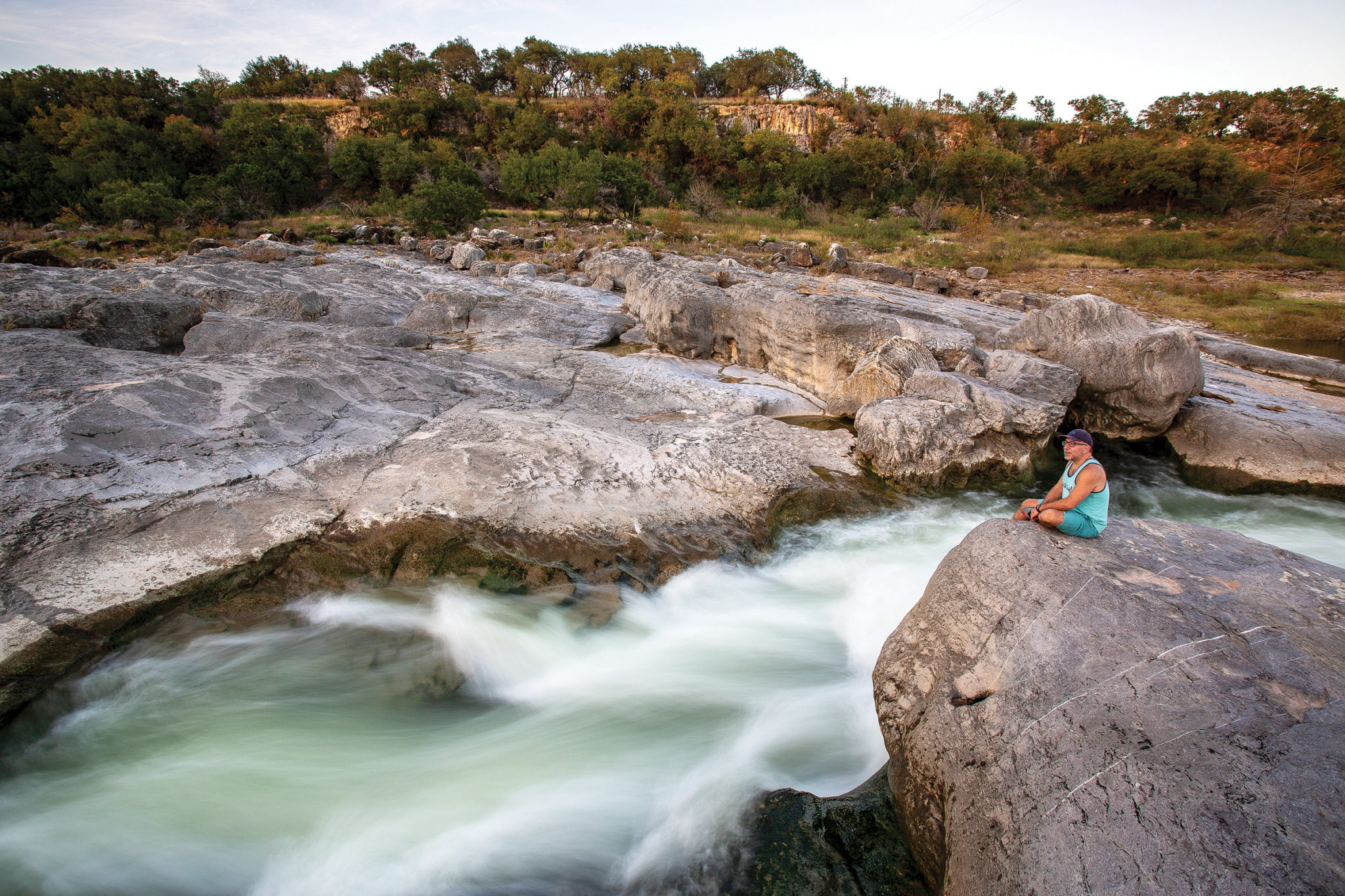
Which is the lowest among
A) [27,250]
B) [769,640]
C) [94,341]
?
[769,640]

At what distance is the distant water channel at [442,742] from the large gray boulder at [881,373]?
353 centimetres

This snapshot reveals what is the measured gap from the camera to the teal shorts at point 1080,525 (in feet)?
11.6

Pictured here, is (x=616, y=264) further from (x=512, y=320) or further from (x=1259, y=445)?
(x=1259, y=445)

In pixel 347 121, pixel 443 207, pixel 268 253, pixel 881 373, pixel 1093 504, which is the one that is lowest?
pixel 881 373

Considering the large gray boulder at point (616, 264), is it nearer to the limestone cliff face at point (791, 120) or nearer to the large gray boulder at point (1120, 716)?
the large gray boulder at point (1120, 716)

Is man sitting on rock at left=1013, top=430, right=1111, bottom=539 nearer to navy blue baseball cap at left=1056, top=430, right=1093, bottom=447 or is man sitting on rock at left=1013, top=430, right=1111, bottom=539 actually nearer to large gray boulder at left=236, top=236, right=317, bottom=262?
navy blue baseball cap at left=1056, top=430, right=1093, bottom=447

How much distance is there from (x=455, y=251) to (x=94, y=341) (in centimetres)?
1028

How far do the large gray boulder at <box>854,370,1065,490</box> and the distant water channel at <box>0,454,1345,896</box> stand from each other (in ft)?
6.53

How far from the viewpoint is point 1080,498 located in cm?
346

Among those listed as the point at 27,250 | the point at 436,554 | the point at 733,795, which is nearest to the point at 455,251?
the point at 27,250

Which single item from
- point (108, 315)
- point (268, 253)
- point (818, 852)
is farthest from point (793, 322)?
point (268, 253)

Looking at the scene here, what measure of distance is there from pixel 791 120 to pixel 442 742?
6215cm

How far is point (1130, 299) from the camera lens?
20.0 metres

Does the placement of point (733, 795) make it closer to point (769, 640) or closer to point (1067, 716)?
point (769, 640)
